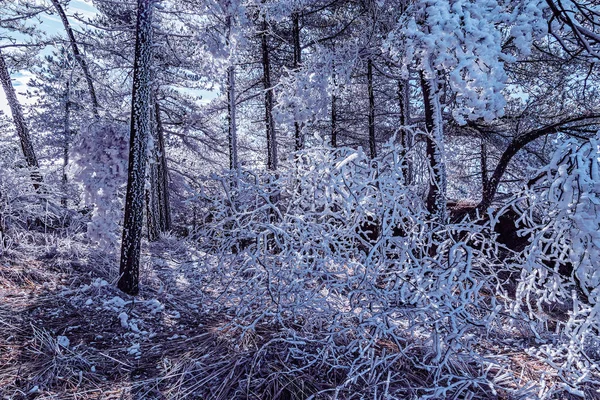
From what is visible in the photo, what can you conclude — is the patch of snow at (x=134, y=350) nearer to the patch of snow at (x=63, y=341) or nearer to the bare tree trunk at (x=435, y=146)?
the patch of snow at (x=63, y=341)

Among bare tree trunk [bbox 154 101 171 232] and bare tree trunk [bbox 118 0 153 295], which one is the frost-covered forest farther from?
bare tree trunk [bbox 154 101 171 232]

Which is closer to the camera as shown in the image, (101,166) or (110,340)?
(110,340)

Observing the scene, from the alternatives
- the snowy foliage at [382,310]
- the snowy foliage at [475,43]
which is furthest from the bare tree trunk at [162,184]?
the snowy foliage at [475,43]

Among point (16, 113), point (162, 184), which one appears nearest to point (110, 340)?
point (16, 113)

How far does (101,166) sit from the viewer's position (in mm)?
4859

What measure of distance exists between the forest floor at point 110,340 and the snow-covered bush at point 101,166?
71 centimetres

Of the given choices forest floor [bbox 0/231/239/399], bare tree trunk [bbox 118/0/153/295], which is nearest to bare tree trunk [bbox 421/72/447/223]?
forest floor [bbox 0/231/239/399]

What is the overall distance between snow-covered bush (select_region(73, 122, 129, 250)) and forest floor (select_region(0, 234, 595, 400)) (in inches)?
27.9

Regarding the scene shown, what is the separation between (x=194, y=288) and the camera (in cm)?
502

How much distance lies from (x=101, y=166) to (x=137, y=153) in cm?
73

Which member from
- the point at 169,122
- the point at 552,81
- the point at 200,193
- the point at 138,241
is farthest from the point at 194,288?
the point at 169,122

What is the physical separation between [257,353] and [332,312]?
2.36ft

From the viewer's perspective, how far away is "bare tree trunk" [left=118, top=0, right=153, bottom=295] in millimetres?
4441

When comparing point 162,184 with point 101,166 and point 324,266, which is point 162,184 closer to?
point 101,166
